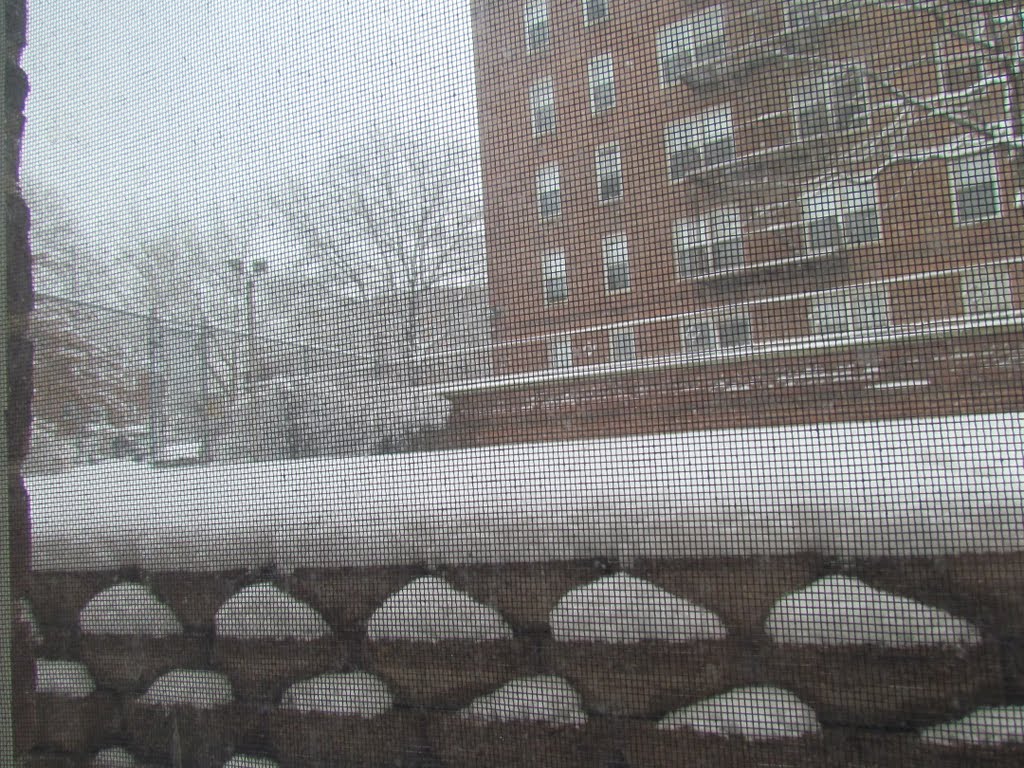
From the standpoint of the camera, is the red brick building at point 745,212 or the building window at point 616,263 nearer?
the red brick building at point 745,212

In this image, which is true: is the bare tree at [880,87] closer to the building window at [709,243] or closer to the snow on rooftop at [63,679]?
the building window at [709,243]

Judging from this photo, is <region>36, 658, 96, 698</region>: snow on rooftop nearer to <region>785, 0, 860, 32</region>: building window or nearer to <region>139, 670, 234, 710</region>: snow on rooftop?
<region>139, 670, 234, 710</region>: snow on rooftop

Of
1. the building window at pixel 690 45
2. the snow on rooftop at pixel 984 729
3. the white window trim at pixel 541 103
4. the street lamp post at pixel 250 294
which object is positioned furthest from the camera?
the street lamp post at pixel 250 294

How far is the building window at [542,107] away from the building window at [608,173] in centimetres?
10

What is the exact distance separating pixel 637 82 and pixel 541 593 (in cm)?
84

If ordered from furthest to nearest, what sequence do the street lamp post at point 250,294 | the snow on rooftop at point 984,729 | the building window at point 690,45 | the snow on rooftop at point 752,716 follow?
1. the street lamp post at point 250,294
2. the building window at point 690,45
3. the snow on rooftop at point 752,716
4. the snow on rooftop at point 984,729

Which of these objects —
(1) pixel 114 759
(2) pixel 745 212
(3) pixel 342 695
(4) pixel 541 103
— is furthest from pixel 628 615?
(1) pixel 114 759

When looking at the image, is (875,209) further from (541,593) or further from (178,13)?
(178,13)

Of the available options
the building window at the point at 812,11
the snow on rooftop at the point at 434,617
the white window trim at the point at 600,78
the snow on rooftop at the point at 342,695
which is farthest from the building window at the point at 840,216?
the snow on rooftop at the point at 342,695

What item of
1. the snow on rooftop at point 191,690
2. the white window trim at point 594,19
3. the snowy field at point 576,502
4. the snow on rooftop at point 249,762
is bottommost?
the snow on rooftop at point 249,762

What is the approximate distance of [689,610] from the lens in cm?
103

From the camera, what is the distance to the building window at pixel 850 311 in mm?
954

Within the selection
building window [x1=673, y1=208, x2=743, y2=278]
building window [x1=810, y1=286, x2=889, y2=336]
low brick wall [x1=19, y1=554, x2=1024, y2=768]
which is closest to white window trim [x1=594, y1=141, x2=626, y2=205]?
building window [x1=673, y1=208, x2=743, y2=278]

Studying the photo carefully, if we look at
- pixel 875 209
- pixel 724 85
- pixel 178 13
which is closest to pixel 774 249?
pixel 875 209
